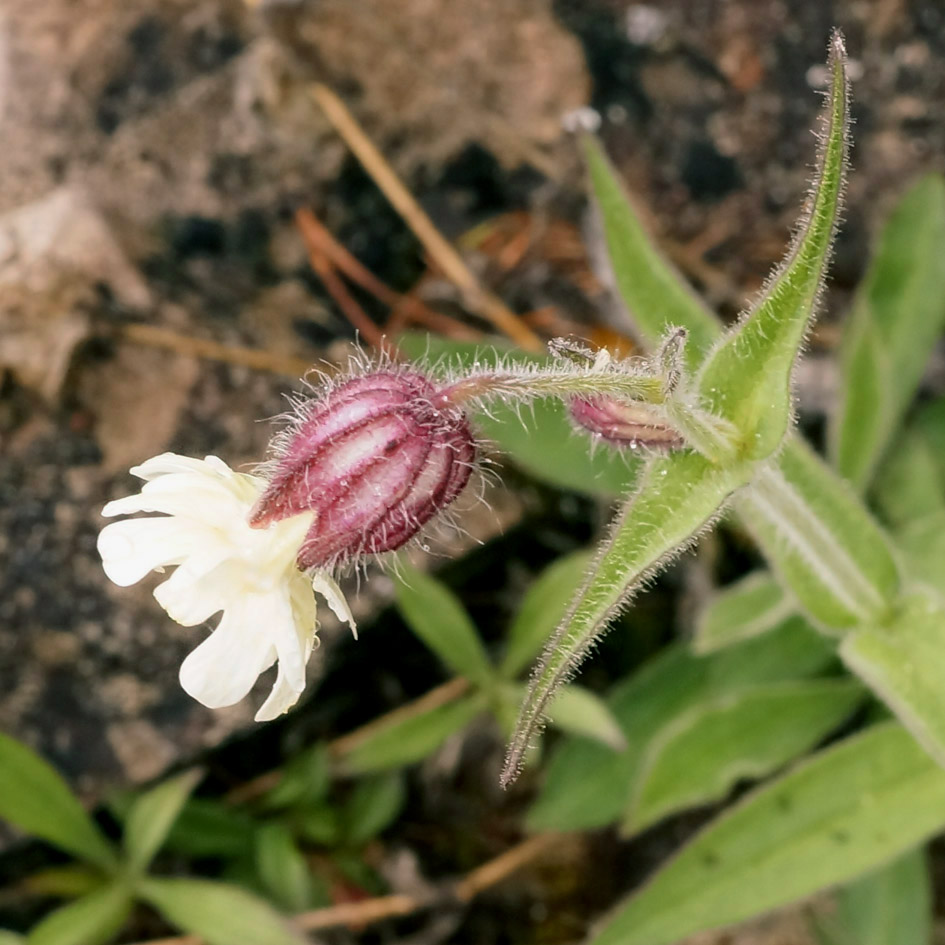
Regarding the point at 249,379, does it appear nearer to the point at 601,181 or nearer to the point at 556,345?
the point at 601,181

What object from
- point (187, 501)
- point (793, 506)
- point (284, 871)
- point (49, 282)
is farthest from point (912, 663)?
point (49, 282)

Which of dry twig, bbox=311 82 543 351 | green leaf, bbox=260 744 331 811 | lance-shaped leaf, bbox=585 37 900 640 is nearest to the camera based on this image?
lance-shaped leaf, bbox=585 37 900 640

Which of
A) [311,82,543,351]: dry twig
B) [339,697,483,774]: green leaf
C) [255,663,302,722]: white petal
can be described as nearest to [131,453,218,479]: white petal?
[255,663,302,722]: white petal

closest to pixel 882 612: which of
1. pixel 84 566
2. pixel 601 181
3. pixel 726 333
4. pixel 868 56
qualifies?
pixel 726 333

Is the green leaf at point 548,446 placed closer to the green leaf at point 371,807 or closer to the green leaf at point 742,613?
the green leaf at point 742,613

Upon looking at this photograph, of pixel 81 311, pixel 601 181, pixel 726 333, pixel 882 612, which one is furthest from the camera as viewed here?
pixel 81 311

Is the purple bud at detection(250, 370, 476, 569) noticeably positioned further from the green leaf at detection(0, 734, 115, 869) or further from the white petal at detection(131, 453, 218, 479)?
the green leaf at detection(0, 734, 115, 869)
